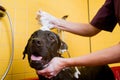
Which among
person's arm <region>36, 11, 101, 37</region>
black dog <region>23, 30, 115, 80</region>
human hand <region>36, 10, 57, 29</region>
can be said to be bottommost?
black dog <region>23, 30, 115, 80</region>

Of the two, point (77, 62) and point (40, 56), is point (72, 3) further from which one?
point (77, 62)

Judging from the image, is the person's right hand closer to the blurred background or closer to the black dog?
the black dog

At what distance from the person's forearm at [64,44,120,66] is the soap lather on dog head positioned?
0.52 ft

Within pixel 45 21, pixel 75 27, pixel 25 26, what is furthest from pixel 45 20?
pixel 25 26

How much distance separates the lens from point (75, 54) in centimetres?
174

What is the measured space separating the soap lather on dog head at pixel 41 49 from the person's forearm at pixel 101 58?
0.16 metres

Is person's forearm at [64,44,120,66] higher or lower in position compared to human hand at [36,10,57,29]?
lower

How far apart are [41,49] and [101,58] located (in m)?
0.28

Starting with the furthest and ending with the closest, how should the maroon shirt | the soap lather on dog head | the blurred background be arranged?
1. the blurred background
2. the maroon shirt
3. the soap lather on dog head

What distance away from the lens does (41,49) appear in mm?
981

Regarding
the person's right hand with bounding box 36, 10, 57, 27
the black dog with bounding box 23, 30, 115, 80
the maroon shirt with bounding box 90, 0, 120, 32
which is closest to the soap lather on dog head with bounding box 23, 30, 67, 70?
the black dog with bounding box 23, 30, 115, 80

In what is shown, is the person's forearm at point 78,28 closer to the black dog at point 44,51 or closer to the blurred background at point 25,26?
the black dog at point 44,51

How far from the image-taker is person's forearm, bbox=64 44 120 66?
0.82m

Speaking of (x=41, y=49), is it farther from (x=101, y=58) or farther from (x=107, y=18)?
(x=107, y=18)
